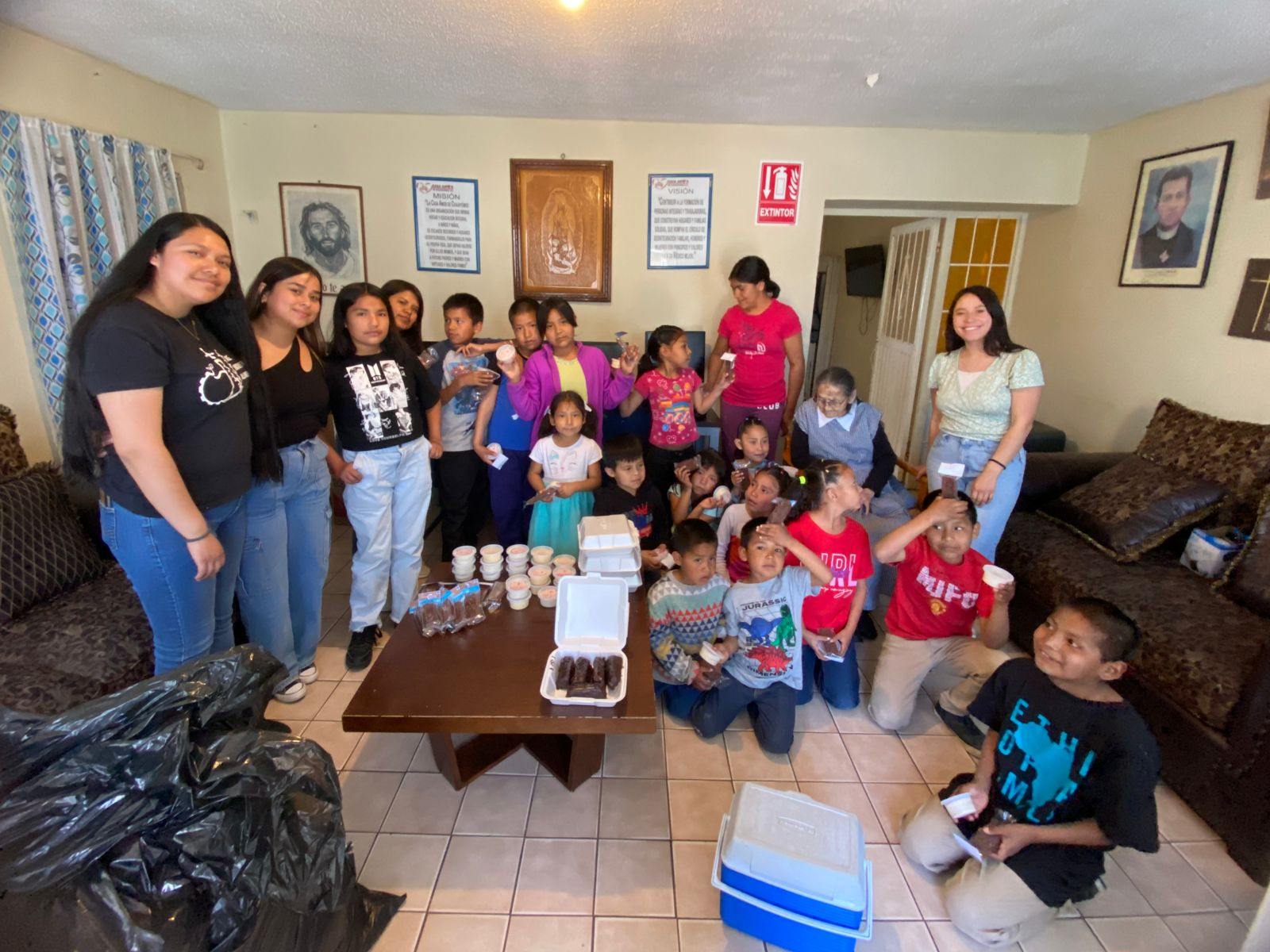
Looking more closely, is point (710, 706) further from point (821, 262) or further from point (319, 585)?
point (821, 262)

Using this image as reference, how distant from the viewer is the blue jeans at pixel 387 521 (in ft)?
7.36

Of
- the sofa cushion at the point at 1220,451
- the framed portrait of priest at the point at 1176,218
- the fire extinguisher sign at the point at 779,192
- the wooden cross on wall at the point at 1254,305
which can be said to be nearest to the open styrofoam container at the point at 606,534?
the sofa cushion at the point at 1220,451

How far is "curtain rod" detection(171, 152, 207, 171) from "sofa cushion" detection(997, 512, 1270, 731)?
13.6ft

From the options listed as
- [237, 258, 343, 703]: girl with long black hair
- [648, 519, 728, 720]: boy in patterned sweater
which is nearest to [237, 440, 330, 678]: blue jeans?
[237, 258, 343, 703]: girl with long black hair

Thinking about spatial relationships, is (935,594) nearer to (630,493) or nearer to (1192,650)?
(1192,650)

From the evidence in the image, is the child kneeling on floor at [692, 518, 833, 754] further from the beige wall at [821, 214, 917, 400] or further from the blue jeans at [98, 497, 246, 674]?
the beige wall at [821, 214, 917, 400]

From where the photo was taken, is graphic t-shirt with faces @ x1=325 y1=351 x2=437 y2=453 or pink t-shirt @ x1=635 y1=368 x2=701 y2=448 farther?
pink t-shirt @ x1=635 y1=368 x2=701 y2=448

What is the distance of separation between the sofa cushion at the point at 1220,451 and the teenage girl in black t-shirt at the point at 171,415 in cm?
320

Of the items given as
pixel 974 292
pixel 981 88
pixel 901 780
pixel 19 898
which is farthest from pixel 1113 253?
pixel 19 898

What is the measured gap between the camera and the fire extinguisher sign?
11.5ft

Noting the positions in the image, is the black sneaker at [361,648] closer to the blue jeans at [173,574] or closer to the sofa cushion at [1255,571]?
the blue jeans at [173,574]

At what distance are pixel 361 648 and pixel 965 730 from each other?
2081mm

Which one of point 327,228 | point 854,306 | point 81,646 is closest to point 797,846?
point 81,646

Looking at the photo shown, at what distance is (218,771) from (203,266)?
1072mm
